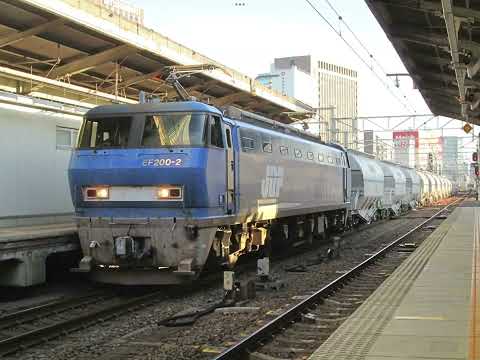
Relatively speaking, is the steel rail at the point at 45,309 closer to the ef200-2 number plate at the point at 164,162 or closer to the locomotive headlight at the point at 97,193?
the locomotive headlight at the point at 97,193

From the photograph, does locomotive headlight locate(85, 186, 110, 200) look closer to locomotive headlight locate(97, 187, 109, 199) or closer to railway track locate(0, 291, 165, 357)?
locomotive headlight locate(97, 187, 109, 199)

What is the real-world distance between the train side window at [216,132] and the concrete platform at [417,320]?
3.90 meters

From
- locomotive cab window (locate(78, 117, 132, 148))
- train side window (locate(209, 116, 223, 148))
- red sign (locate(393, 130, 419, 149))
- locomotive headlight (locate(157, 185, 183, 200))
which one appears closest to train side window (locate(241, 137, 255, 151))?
train side window (locate(209, 116, 223, 148))

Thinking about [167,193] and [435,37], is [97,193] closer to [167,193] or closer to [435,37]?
[167,193]

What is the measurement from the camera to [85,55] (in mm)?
16938

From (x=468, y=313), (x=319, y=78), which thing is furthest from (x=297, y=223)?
(x=319, y=78)

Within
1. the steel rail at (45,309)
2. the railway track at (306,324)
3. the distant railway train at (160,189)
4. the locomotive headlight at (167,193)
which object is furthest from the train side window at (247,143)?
the steel rail at (45,309)

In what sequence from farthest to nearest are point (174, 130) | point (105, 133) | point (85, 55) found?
point (85, 55), point (105, 133), point (174, 130)

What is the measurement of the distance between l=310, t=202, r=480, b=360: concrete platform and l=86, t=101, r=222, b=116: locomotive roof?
14.7ft

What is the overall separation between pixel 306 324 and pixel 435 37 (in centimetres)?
768

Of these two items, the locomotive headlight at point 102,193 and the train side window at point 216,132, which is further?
the train side window at point 216,132

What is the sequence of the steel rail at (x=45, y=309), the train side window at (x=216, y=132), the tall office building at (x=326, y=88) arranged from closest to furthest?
the steel rail at (x=45, y=309), the train side window at (x=216, y=132), the tall office building at (x=326, y=88)

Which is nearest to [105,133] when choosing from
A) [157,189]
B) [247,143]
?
[157,189]

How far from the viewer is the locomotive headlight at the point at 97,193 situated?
440 inches
